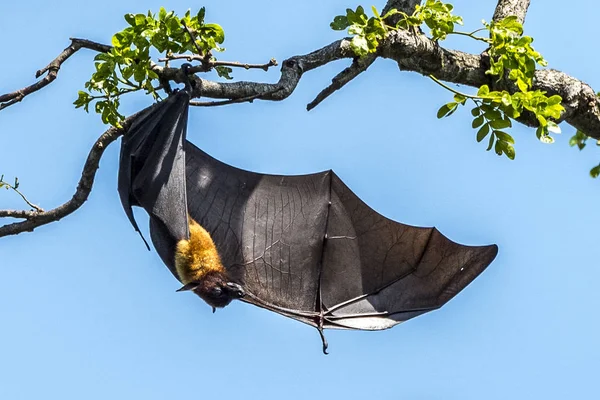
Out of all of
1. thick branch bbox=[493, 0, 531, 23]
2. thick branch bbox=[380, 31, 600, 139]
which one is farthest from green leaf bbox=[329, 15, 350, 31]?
thick branch bbox=[493, 0, 531, 23]

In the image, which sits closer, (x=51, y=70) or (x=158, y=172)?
(x=51, y=70)

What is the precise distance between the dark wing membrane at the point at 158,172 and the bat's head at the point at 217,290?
469 mm

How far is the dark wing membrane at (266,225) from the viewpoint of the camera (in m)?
7.94

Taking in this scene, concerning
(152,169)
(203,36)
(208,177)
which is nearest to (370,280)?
(208,177)

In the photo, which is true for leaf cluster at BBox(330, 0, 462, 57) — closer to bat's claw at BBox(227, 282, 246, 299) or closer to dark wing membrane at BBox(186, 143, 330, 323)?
dark wing membrane at BBox(186, 143, 330, 323)

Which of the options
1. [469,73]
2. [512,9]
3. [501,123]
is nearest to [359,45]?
[501,123]

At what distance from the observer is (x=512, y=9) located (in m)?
7.60

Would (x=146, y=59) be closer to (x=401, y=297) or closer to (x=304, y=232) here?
(x=304, y=232)

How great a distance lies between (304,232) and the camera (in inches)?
335

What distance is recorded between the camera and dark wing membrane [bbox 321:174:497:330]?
8578mm

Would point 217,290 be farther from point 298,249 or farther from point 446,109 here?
point 446,109

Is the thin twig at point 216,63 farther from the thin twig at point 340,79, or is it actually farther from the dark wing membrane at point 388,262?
the dark wing membrane at point 388,262

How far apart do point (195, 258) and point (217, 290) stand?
0.34 m

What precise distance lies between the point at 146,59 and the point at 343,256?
3749mm
